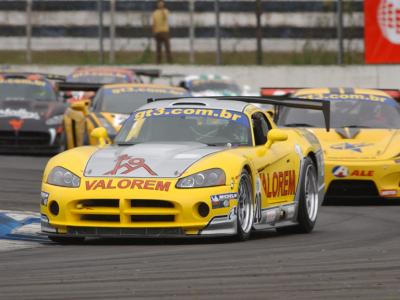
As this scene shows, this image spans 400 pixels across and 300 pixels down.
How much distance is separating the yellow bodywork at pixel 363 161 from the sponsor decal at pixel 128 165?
4.76m

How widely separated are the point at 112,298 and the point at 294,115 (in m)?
9.15

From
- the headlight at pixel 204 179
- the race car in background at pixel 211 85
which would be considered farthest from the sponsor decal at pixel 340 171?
the race car in background at pixel 211 85

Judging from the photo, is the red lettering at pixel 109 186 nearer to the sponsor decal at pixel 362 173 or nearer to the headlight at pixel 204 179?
the headlight at pixel 204 179

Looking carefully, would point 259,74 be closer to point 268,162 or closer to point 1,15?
point 1,15

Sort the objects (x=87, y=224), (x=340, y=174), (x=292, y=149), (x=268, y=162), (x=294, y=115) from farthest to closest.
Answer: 1. (x=294, y=115)
2. (x=340, y=174)
3. (x=292, y=149)
4. (x=268, y=162)
5. (x=87, y=224)

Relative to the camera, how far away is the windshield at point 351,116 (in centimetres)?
1520

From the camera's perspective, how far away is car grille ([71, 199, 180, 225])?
933 cm

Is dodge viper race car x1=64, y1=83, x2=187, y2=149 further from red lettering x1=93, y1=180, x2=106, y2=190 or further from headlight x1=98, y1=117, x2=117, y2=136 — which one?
red lettering x1=93, y1=180, x2=106, y2=190

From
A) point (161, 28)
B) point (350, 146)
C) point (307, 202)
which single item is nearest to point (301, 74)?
point (161, 28)

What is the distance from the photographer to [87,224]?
9430mm

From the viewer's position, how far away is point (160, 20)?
29672mm

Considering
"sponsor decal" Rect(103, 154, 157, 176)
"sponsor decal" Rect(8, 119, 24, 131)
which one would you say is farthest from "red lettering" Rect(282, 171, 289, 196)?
Result: "sponsor decal" Rect(8, 119, 24, 131)

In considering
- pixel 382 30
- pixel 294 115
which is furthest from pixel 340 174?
pixel 382 30

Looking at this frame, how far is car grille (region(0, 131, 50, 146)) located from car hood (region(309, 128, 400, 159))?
6928 mm
